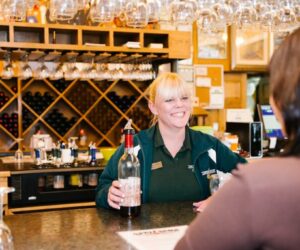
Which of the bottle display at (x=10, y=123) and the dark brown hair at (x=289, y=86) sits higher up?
the dark brown hair at (x=289, y=86)

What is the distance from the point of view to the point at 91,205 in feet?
12.9

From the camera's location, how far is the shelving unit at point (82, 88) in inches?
174

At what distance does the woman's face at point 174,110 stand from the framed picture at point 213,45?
12.1ft

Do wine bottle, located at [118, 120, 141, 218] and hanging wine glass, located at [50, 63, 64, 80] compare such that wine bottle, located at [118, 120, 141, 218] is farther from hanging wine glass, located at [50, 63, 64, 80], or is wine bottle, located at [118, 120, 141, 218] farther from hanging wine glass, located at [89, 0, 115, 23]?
hanging wine glass, located at [50, 63, 64, 80]

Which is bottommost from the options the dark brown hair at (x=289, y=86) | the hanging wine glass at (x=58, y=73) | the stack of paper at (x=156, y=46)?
the hanging wine glass at (x=58, y=73)

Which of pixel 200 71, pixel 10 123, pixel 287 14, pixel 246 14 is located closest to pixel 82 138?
pixel 10 123

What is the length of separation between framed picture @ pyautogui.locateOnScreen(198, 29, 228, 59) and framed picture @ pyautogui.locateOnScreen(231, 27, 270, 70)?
0.39 ft

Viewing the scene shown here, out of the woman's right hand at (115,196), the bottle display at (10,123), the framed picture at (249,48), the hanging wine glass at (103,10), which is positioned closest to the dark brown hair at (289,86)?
the woman's right hand at (115,196)

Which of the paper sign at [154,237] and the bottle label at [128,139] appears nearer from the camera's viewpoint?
the paper sign at [154,237]

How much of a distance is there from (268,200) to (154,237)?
845 millimetres

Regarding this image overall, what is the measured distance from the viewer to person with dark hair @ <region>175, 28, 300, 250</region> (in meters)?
0.78

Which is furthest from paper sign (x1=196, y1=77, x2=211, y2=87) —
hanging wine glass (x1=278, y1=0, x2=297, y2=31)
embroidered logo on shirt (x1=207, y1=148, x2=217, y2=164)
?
embroidered logo on shirt (x1=207, y1=148, x2=217, y2=164)

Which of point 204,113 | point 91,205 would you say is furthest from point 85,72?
point 204,113

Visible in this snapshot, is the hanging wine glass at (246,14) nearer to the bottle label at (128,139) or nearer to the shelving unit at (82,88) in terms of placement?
the shelving unit at (82,88)
